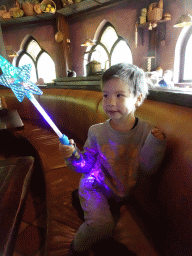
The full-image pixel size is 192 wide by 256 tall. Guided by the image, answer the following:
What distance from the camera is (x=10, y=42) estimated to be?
8.86m

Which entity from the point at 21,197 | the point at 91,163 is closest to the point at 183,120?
the point at 91,163

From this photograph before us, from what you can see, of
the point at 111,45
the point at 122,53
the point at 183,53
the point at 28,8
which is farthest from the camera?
the point at 28,8

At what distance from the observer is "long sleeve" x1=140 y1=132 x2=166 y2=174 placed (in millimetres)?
844

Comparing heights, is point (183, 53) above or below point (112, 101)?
above

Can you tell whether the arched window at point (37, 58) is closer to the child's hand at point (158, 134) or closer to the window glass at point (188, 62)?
the window glass at point (188, 62)

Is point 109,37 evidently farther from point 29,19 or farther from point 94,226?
point 94,226

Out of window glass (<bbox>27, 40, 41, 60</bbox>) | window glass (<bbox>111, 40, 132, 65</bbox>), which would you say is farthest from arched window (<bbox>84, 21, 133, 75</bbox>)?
window glass (<bbox>27, 40, 41, 60</bbox>)

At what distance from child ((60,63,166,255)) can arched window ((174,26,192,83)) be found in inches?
194

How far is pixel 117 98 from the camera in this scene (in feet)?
3.12

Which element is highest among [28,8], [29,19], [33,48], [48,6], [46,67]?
[28,8]

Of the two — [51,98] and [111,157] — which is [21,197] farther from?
[51,98]

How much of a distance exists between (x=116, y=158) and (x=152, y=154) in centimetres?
26

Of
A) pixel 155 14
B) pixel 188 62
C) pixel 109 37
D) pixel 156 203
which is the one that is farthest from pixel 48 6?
pixel 156 203

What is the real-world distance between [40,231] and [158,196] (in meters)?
1.26
